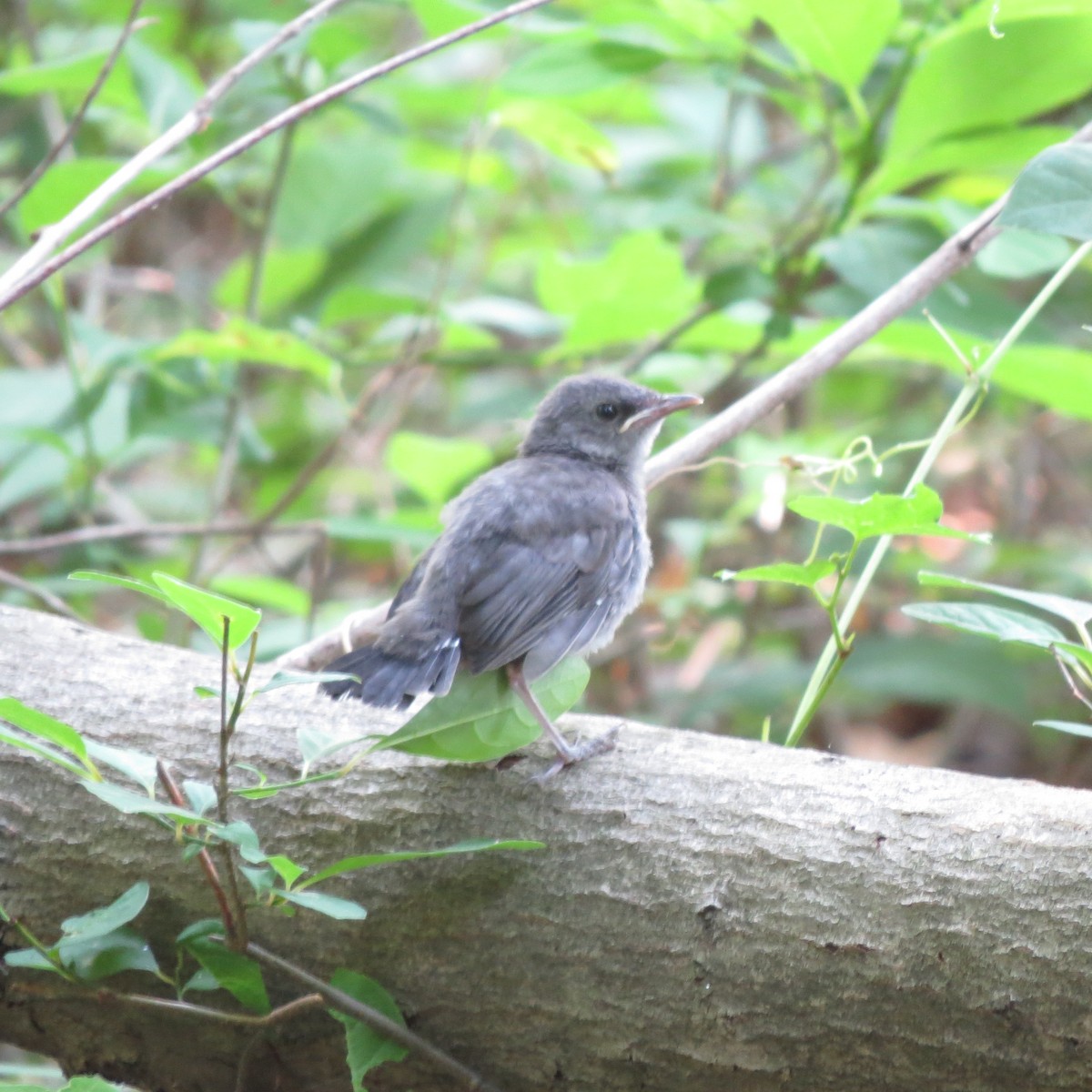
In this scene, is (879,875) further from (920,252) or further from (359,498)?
(359,498)

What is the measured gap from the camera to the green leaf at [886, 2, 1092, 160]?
113 inches

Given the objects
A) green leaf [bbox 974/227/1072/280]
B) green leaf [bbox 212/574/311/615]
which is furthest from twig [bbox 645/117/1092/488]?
green leaf [bbox 212/574/311/615]

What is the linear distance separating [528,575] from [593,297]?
104 centimetres

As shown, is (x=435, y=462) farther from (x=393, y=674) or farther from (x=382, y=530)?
(x=393, y=674)

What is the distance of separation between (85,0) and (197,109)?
14.5 ft

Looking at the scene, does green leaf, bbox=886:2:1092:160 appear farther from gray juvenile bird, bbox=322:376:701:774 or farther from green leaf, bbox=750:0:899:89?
gray juvenile bird, bbox=322:376:701:774

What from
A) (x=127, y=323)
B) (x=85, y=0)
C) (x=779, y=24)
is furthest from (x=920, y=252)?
(x=127, y=323)

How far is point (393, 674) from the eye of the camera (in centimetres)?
239

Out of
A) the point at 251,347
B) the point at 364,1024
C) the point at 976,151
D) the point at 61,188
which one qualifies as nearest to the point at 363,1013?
the point at 364,1024

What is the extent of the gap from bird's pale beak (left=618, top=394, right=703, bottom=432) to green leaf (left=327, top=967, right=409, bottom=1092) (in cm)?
212

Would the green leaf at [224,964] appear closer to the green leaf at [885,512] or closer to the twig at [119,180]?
the green leaf at [885,512]

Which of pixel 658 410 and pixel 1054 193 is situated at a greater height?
pixel 1054 193

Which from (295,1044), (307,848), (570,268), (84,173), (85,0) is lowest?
(295,1044)

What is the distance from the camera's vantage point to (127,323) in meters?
7.49
